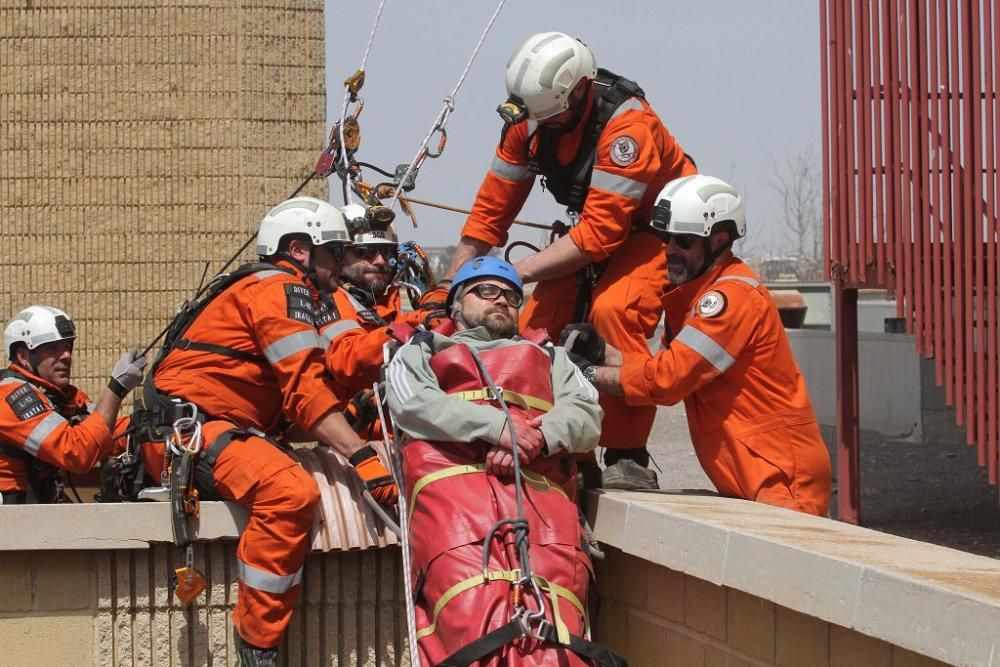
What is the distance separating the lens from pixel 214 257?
9.58m

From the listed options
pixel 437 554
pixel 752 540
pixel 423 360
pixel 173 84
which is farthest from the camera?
pixel 173 84

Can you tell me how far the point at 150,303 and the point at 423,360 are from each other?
14.4ft

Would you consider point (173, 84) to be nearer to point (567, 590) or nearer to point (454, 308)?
point (454, 308)

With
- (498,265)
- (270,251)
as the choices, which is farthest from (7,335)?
(498,265)

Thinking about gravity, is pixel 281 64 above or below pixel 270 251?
above

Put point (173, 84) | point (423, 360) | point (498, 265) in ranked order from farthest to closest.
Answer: point (173, 84) → point (498, 265) → point (423, 360)

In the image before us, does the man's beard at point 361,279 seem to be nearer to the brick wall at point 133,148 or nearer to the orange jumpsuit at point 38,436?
the brick wall at point 133,148

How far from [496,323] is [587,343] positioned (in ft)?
1.59

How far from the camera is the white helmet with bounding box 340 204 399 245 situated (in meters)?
7.84

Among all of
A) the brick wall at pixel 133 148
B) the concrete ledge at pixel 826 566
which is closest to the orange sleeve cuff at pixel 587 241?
the concrete ledge at pixel 826 566

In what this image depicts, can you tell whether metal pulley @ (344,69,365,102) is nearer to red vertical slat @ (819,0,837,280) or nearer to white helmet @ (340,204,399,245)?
white helmet @ (340,204,399,245)

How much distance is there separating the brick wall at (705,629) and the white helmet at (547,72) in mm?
1932

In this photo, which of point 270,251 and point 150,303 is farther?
point 150,303

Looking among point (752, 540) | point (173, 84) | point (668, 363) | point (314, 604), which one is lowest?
point (314, 604)
